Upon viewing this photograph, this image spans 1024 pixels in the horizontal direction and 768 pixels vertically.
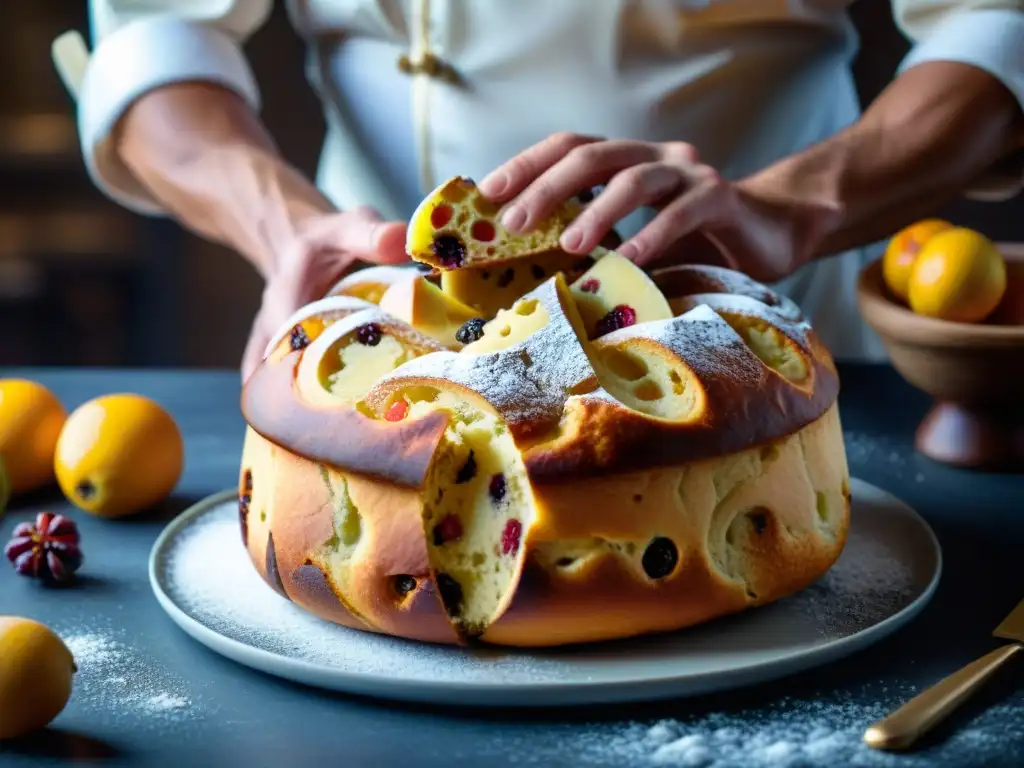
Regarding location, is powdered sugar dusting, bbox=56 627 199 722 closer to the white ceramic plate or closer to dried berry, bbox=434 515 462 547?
the white ceramic plate

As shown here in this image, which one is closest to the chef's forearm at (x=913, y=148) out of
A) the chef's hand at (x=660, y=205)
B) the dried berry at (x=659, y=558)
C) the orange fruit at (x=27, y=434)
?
the chef's hand at (x=660, y=205)

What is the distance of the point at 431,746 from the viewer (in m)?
0.91

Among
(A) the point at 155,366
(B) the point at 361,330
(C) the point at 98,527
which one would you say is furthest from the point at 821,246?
(A) the point at 155,366

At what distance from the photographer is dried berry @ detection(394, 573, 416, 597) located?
3.33ft

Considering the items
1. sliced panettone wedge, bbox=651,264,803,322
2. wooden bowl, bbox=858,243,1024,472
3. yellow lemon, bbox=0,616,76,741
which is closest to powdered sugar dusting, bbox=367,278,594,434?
sliced panettone wedge, bbox=651,264,803,322

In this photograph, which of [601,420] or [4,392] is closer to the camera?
[601,420]

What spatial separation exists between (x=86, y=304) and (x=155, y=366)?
0.25 meters

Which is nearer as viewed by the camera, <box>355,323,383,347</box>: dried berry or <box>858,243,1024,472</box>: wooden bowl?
<box>355,323,383,347</box>: dried berry

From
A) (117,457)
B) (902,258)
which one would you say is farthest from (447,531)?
(902,258)

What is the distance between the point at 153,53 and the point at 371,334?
0.91 metres

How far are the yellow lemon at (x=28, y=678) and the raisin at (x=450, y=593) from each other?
11.1 inches

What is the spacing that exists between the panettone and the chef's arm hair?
0.60 meters

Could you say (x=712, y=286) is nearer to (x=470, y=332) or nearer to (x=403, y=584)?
(x=470, y=332)

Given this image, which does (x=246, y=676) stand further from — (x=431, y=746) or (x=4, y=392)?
(x=4, y=392)
